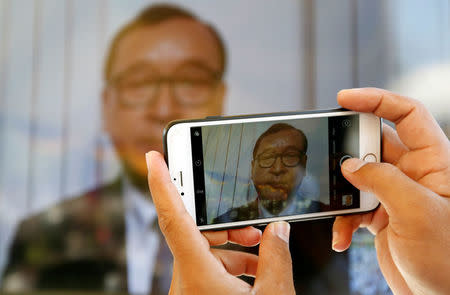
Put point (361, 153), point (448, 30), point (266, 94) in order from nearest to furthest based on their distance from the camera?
point (361, 153), point (448, 30), point (266, 94)

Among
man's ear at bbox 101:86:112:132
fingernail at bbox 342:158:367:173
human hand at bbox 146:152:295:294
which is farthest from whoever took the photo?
man's ear at bbox 101:86:112:132

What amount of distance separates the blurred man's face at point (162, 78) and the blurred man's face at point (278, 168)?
2.40 ft

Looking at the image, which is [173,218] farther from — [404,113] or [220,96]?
[220,96]

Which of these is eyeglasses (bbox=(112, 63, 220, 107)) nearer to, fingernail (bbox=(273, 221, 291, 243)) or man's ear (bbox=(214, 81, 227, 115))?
man's ear (bbox=(214, 81, 227, 115))

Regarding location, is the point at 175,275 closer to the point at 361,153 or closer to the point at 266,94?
the point at 361,153

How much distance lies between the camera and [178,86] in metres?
1.28

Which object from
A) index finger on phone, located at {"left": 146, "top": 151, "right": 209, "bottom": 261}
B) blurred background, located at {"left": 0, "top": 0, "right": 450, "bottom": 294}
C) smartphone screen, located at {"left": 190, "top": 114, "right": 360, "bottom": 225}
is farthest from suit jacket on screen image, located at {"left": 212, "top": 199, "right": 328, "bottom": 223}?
blurred background, located at {"left": 0, "top": 0, "right": 450, "bottom": 294}

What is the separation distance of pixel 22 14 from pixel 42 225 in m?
0.75

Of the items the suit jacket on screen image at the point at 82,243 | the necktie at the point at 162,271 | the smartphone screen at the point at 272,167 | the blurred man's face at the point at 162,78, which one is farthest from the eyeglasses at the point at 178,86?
the smartphone screen at the point at 272,167

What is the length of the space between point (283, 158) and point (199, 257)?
213 mm

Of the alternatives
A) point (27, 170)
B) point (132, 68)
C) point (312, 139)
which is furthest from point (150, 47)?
point (312, 139)

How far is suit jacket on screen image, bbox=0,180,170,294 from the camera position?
4.33 feet

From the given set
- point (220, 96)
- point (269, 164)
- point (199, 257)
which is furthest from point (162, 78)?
point (199, 257)

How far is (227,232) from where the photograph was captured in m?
0.57
